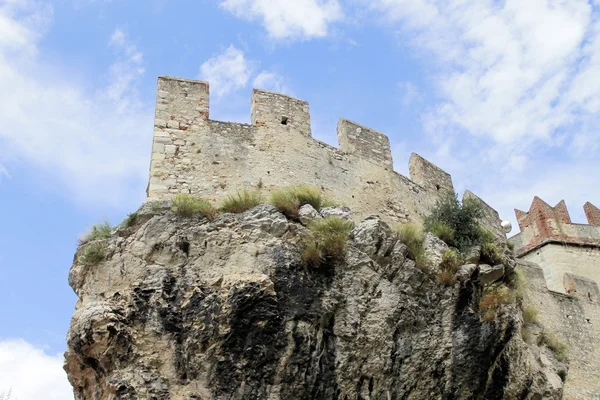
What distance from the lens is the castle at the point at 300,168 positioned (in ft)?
43.4

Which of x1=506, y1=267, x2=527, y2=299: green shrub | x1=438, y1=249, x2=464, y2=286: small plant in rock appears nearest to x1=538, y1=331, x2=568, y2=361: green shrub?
x1=506, y1=267, x2=527, y2=299: green shrub

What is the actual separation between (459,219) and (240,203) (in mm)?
4507

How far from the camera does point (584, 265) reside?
2216 centimetres

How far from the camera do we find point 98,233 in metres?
11.9

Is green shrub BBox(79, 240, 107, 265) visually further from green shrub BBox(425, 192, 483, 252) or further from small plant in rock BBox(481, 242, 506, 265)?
small plant in rock BBox(481, 242, 506, 265)

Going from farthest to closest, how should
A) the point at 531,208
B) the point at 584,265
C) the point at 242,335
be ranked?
the point at 531,208 < the point at 584,265 < the point at 242,335

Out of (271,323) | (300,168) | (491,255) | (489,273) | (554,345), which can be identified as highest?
(300,168)

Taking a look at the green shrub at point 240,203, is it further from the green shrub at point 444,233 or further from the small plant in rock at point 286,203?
the green shrub at point 444,233

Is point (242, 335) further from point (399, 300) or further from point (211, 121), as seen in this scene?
point (211, 121)

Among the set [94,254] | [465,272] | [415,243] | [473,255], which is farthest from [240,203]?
[473,255]

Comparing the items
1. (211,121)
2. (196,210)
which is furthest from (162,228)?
(211,121)

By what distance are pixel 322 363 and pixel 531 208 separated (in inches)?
612

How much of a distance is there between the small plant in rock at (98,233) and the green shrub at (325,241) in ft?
10.6

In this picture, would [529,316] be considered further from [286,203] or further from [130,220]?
[130,220]
